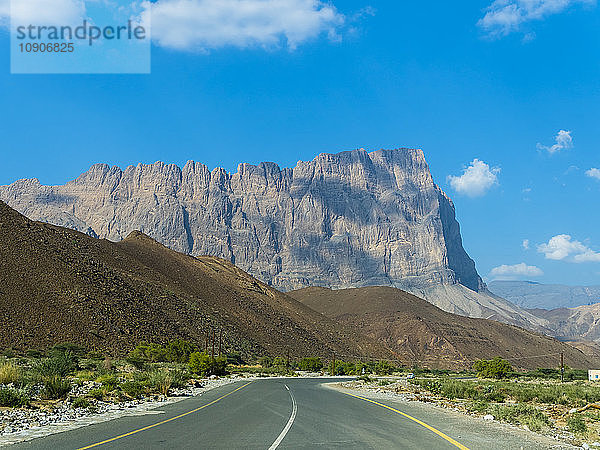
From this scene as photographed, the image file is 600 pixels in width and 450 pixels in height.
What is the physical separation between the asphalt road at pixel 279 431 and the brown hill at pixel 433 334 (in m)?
118

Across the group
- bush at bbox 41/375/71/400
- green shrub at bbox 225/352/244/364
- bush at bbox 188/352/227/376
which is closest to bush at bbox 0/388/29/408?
bush at bbox 41/375/71/400

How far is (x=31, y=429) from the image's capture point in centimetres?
1557

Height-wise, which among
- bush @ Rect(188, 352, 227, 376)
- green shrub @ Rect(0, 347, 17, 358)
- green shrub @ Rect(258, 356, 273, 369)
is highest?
green shrub @ Rect(0, 347, 17, 358)

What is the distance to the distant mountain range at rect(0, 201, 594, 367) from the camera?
230ft

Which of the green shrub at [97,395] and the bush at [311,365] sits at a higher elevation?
the green shrub at [97,395]

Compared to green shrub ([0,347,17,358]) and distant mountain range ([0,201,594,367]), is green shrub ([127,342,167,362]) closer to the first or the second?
distant mountain range ([0,201,594,367])

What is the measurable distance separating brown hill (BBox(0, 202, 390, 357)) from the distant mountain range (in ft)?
0.66

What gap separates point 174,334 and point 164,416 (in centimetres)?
6889

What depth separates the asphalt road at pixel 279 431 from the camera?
1322 centimetres

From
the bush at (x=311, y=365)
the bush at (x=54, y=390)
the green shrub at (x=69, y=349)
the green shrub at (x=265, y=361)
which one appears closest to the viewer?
the bush at (x=54, y=390)

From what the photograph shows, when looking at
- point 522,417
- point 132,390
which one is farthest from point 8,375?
point 522,417

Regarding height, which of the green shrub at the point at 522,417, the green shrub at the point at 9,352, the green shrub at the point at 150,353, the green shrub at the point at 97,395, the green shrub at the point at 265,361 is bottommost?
the green shrub at the point at 265,361

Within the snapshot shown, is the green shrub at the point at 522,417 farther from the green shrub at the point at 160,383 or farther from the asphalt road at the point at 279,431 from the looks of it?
the green shrub at the point at 160,383

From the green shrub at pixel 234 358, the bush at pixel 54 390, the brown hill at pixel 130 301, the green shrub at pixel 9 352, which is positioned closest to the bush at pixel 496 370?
the green shrub at pixel 234 358
